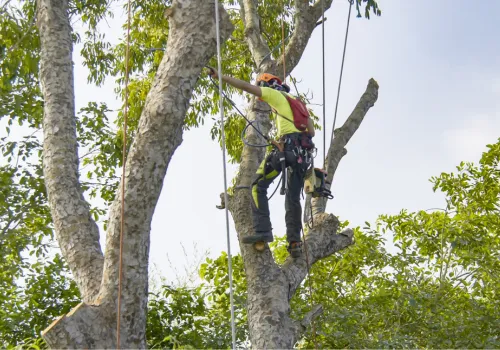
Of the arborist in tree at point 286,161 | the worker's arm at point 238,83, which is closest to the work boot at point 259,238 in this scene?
the arborist in tree at point 286,161

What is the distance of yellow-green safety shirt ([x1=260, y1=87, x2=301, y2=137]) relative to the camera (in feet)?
16.4

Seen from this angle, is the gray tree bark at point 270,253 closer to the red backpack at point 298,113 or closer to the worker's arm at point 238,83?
the red backpack at point 298,113

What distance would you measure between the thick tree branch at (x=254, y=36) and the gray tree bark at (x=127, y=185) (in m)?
2.39

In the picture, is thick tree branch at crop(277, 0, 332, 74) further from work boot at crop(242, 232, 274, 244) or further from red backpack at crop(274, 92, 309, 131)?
work boot at crop(242, 232, 274, 244)

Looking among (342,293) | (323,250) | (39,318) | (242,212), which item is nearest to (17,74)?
(39,318)

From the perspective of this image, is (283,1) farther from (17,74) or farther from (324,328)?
(324,328)

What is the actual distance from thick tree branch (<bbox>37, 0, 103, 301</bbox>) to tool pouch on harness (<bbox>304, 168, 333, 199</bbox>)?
5.88 ft

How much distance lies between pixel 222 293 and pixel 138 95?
392cm

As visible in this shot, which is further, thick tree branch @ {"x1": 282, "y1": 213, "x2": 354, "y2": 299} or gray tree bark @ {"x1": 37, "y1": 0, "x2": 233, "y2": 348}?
thick tree branch @ {"x1": 282, "y1": 213, "x2": 354, "y2": 299}

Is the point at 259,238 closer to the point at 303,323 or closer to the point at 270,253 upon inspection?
the point at 270,253

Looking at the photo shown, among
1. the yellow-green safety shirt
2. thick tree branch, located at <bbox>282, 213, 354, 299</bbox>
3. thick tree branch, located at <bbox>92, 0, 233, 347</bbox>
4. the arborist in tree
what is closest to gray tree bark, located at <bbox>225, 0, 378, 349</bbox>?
thick tree branch, located at <bbox>282, 213, 354, 299</bbox>

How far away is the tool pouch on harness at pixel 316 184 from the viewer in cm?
528

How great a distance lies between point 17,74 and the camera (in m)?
6.41

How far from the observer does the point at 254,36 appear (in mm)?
6660
